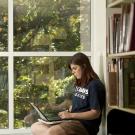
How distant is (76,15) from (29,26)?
54 cm

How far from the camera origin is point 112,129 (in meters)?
3.08

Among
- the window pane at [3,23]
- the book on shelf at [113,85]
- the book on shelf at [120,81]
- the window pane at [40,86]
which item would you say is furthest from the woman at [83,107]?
the window pane at [3,23]

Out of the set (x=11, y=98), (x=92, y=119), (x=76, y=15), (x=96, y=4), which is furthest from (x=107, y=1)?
(x=11, y=98)

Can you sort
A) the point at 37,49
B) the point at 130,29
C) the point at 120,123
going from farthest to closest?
the point at 37,49 → the point at 120,123 → the point at 130,29

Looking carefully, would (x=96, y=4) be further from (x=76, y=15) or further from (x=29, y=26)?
(x=29, y=26)

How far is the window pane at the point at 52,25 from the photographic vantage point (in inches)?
138

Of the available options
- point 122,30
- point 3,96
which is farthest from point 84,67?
point 3,96

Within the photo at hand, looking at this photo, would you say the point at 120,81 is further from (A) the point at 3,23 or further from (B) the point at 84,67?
(A) the point at 3,23

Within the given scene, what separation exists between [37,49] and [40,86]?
0.40 meters

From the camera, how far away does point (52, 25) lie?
3.59 meters

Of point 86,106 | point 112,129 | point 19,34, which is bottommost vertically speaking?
point 112,129

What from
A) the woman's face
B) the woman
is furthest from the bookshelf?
the woman's face

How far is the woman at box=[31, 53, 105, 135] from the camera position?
112 inches

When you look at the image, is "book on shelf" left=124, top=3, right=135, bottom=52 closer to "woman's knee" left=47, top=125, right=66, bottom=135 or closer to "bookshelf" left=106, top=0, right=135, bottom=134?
"bookshelf" left=106, top=0, right=135, bottom=134
